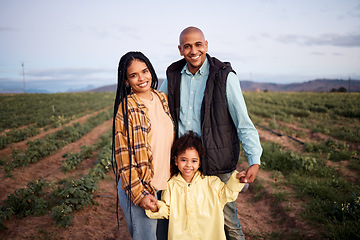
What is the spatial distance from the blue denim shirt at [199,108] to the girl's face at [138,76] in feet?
1.33

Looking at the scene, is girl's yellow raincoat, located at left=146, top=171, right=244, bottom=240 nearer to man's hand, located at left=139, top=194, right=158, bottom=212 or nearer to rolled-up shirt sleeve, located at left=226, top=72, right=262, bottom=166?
man's hand, located at left=139, top=194, right=158, bottom=212

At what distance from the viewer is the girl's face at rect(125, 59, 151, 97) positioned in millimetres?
1968

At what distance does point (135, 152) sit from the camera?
1.82 meters

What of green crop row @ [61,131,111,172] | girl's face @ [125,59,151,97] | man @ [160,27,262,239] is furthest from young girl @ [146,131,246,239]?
green crop row @ [61,131,111,172]

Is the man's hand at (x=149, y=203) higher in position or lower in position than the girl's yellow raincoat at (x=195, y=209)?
higher

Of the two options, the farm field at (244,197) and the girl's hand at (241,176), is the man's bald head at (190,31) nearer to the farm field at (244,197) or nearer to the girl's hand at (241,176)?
the girl's hand at (241,176)

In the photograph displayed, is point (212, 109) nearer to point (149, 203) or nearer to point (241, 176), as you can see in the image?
point (241, 176)

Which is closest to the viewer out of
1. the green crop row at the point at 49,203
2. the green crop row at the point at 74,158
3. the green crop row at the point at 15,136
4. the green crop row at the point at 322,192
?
the green crop row at the point at 322,192

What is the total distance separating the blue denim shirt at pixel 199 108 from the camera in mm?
2061

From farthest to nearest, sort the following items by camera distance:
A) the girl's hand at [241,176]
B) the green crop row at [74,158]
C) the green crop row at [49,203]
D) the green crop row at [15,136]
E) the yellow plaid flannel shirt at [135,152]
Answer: the green crop row at [15,136], the green crop row at [74,158], the green crop row at [49,203], the girl's hand at [241,176], the yellow plaid flannel shirt at [135,152]

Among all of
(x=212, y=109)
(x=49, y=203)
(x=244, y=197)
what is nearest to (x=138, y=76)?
(x=212, y=109)

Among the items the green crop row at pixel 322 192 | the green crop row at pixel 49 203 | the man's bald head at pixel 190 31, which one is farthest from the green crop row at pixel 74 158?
the man's bald head at pixel 190 31

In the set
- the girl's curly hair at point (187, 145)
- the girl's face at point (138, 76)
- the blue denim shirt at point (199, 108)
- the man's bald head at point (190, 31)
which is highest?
the man's bald head at point (190, 31)

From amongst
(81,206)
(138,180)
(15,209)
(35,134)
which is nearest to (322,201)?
(138,180)
